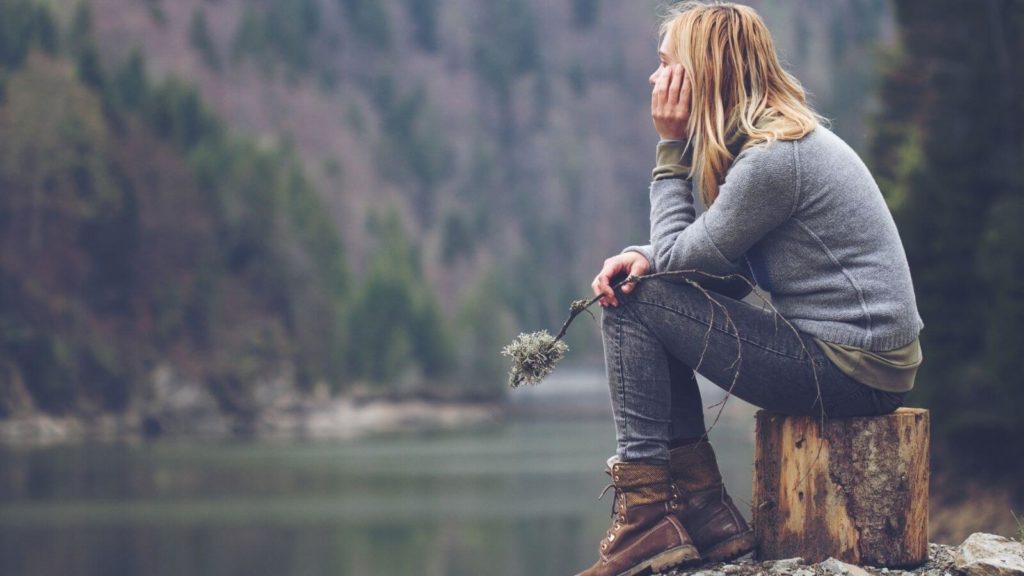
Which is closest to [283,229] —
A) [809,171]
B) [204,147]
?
[204,147]

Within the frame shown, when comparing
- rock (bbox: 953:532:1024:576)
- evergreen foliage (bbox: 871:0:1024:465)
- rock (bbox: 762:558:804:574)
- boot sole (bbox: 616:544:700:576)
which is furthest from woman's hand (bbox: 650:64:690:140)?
evergreen foliage (bbox: 871:0:1024:465)

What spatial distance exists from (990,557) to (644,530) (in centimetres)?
127

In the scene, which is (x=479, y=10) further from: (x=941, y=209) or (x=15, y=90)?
(x=941, y=209)

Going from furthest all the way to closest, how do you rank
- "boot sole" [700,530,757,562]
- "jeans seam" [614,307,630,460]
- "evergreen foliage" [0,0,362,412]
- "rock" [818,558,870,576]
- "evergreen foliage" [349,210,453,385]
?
"evergreen foliage" [349,210,453,385], "evergreen foliage" [0,0,362,412], "boot sole" [700,530,757,562], "jeans seam" [614,307,630,460], "rock" [818,558,870,576]

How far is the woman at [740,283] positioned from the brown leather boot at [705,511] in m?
0.01

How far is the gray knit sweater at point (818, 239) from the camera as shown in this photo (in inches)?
206

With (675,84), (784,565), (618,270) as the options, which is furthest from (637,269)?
(784,565)

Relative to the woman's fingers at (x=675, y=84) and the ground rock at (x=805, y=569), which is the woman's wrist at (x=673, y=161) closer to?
the woman's fingers at (x=675, y=84)

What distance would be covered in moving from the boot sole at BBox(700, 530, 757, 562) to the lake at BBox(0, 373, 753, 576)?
18.0 metres

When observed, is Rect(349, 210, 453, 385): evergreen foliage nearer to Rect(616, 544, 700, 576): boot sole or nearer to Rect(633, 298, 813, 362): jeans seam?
Rect(616, 544, 700, 576): boot sole

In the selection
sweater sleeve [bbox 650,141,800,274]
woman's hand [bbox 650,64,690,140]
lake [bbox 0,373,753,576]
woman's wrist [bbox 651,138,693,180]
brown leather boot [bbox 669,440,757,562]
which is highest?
woman's hand [bbox 650,64,690,140]

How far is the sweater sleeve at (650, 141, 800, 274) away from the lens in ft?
17.1

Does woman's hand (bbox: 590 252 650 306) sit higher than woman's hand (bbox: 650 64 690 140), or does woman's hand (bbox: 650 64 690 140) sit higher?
woman's hand (bbox: 650 64 690 140)

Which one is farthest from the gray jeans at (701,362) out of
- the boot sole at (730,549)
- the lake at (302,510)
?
the lake at (302,510)
